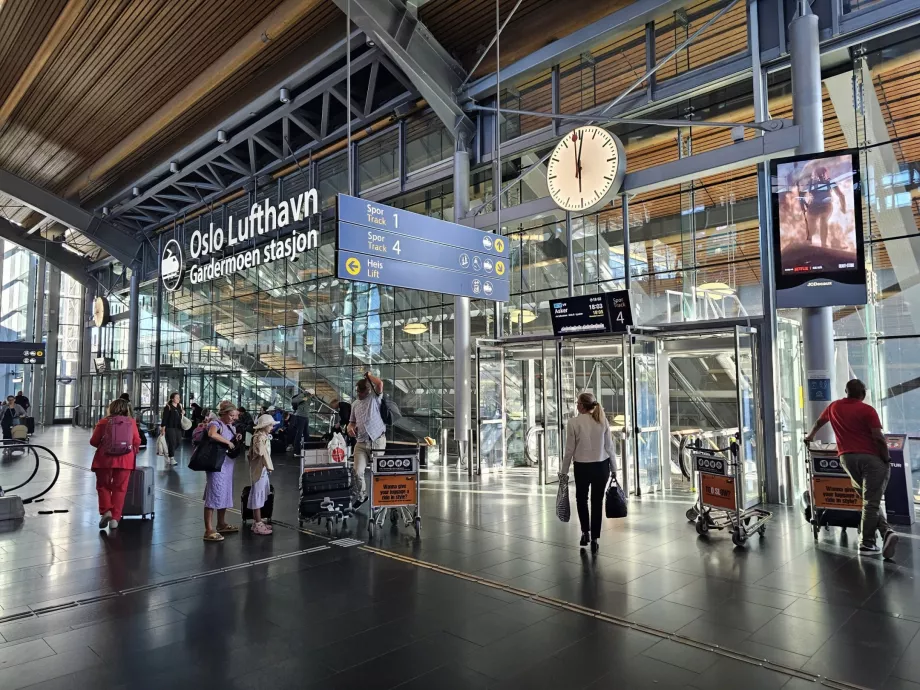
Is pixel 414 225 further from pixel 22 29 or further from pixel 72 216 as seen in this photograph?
pixel 72 216

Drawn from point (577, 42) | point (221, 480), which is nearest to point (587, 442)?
point (221, 480)

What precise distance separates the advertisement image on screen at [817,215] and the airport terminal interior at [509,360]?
4 centimetres

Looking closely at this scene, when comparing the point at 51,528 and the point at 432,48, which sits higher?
the point at 432,48

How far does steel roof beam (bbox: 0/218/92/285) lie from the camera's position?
1115 inches

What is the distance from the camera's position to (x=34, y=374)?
33.3 meters

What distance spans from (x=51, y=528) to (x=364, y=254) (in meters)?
5.31

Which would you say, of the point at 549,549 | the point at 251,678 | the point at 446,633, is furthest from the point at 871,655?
the point at 251,678

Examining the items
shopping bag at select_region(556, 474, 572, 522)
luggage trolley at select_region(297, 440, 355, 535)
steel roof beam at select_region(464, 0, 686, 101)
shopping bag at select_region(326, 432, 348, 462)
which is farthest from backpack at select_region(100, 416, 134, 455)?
steel roof beam at select_region(464, 0, 686, 101)

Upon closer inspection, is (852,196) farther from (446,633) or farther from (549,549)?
(446,633)

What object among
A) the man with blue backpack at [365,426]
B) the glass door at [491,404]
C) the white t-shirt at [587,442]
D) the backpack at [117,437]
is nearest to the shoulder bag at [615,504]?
the white t-shirt at [587,442]

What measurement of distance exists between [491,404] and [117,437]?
305 inches

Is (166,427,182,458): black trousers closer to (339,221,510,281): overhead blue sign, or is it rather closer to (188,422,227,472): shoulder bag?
(188,422,227,472): shoulder bag

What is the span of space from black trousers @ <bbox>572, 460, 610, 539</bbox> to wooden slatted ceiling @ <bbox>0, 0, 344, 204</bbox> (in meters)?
10.7

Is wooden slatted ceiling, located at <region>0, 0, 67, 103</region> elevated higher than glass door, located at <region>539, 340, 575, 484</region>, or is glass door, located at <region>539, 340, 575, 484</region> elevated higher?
wooden slatted ceiling, located at <region>0, 0, 67, 103</region>
